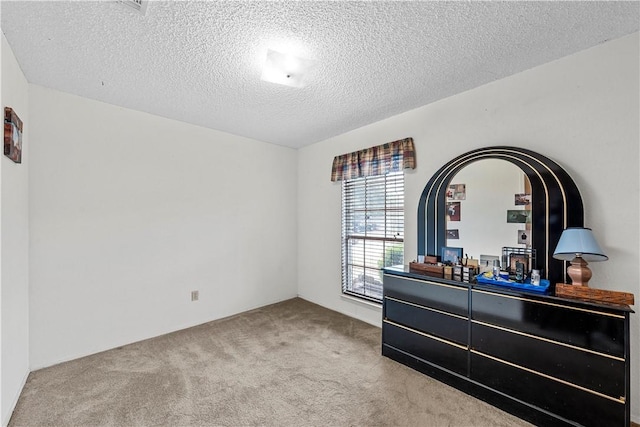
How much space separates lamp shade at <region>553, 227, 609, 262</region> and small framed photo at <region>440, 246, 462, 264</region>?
2.39 feet

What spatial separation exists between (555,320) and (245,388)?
224 centimetres

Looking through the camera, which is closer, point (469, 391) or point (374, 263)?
point (469, 391)

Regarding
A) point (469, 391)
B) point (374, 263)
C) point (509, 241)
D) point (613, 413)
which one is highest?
point (509, 241)

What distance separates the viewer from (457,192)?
103 inches

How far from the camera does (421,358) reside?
2.42 meters

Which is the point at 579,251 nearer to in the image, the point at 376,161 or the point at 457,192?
the point at 457,192

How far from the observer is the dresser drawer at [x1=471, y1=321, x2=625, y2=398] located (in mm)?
1605

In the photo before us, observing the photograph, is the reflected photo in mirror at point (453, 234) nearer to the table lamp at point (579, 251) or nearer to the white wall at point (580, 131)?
the white wall at point (580, 131)

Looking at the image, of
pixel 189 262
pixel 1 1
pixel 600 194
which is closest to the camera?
pixel 1 1

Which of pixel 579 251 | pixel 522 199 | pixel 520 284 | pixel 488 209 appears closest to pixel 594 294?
pixel 579 251

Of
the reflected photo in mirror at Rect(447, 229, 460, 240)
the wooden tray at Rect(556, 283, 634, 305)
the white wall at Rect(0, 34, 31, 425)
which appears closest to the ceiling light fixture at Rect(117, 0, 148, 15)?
the white wall at Rect(0, 34, 31, 425)

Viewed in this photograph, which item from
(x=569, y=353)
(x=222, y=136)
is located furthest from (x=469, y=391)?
(x=222, y=136)

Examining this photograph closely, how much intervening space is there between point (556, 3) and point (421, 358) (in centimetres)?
259

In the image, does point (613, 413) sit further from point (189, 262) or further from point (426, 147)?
point (189, 262)
